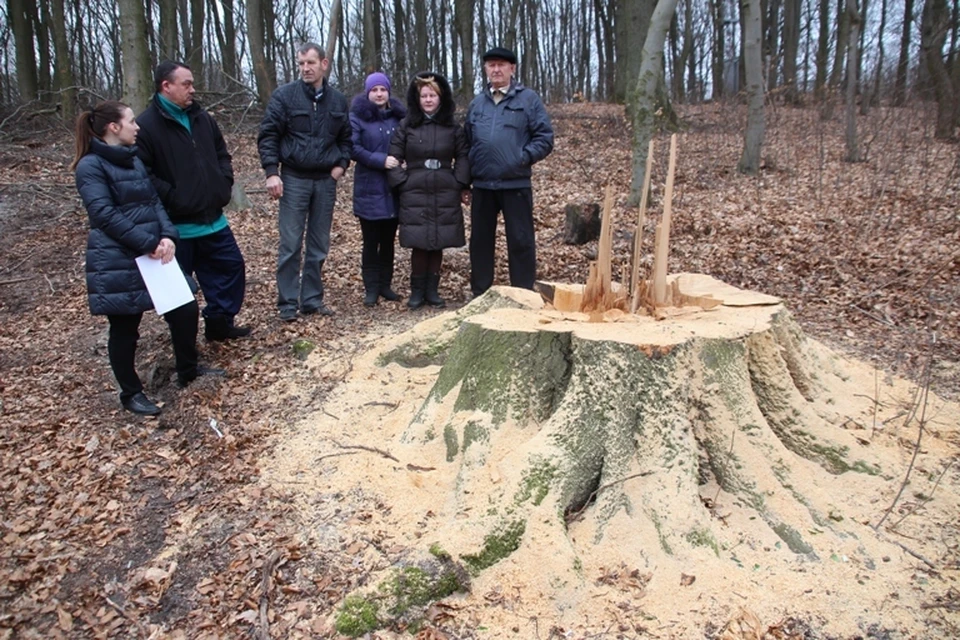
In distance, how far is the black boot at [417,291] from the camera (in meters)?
5.93

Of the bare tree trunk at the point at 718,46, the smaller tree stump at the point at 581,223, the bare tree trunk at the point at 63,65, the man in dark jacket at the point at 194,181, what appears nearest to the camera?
the man in dark jacket at the point at 194,181

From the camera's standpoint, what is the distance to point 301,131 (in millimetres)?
5309

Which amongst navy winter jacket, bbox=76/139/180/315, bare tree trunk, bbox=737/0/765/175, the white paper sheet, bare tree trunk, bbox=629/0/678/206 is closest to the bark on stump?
the white paper sheet

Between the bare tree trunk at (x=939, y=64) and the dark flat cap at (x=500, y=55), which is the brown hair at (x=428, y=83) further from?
the bare tree trunk at (x=939, y=64)

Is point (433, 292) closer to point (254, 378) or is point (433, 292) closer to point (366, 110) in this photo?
point (366, 110)

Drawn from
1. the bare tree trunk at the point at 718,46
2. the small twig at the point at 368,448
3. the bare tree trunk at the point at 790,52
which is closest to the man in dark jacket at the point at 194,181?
the small twig at the point at 368,448

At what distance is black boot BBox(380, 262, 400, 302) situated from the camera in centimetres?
610

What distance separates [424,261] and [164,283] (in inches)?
89.8

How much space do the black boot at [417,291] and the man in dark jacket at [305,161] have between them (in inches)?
28.5

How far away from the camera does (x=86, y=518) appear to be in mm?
3381

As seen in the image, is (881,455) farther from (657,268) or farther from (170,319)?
(170,319)

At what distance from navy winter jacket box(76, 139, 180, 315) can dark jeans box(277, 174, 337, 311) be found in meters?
1.43

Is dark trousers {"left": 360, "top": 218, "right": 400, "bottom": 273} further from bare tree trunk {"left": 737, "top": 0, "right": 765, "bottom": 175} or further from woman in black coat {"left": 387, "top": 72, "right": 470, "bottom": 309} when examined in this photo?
bare tree trunk {"left": 737, "top": 0, "right": 765, "bottom": 175}

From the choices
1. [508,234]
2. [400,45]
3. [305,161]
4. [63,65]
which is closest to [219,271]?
[305,161]
